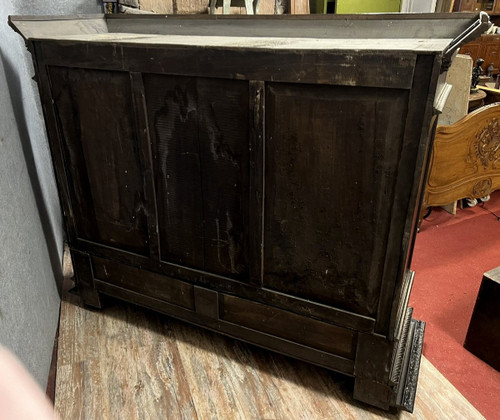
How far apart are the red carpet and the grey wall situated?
5.13ft

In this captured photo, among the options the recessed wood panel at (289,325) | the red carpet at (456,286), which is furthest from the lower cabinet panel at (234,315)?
the red carpet at (456,286)

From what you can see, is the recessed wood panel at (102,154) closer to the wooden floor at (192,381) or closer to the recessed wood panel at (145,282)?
the recessed wood panel at (145,282)

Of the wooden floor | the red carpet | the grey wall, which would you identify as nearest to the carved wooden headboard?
the red carpet

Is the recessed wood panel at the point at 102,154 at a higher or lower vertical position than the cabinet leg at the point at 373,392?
higher

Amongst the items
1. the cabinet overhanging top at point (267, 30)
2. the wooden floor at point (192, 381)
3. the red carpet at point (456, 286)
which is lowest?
the red carpet at point (456, 286)

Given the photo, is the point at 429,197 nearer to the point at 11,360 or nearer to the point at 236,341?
the point at 236,341

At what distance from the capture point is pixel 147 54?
1293mm

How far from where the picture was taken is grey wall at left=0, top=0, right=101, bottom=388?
134 centimetres

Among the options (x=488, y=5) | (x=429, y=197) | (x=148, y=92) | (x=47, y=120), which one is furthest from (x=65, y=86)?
(x=488, y=5)

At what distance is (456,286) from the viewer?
7.57 feet

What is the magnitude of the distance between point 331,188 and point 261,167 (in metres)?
0.22

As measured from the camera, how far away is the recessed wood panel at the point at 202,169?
1.28 meters

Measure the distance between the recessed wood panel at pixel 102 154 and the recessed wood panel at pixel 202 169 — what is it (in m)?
0.10

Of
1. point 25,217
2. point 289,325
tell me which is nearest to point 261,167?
point 289,325
